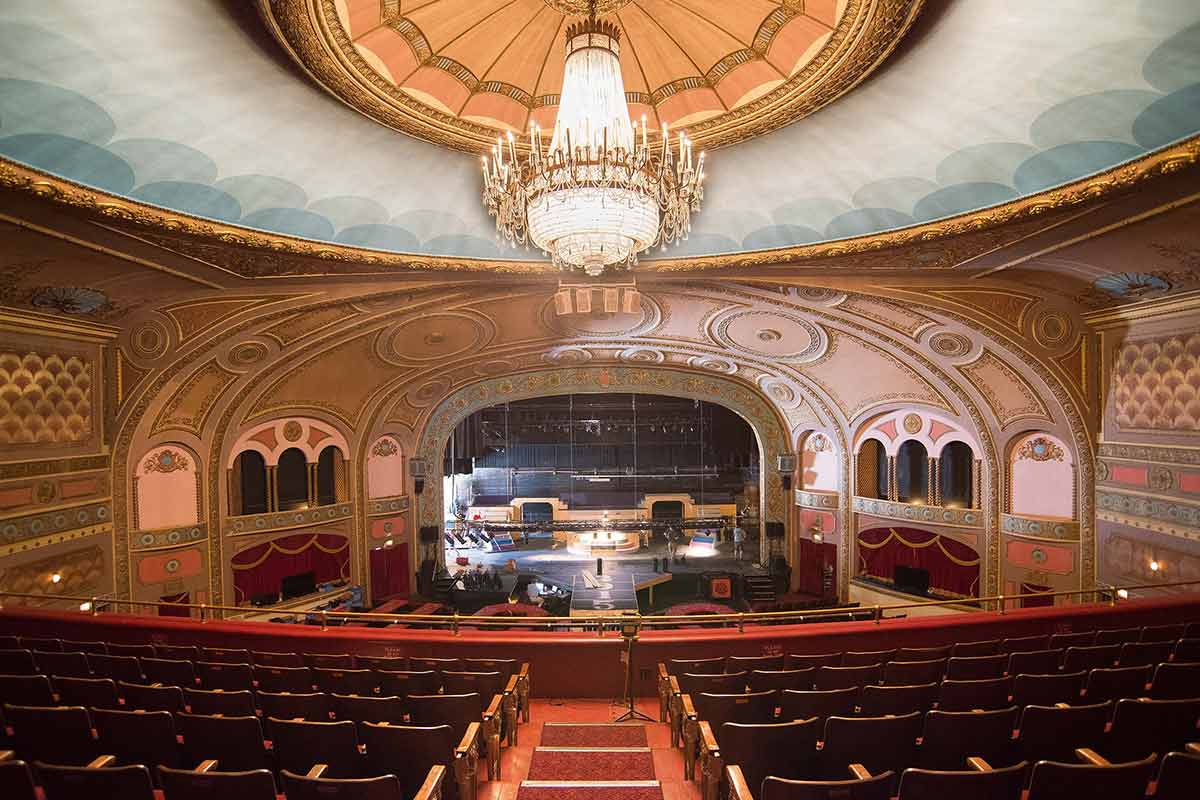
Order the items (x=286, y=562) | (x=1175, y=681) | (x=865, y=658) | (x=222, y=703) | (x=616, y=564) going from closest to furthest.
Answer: (x=222, y=703)
(x=1175, y=681)
(x=865, y=658)
(x=286, y=562)
(x=616, y=564)

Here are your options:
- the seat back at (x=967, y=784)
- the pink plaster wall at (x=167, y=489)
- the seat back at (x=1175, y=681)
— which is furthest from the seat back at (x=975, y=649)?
the pink plaster wall at (x=167, y=489)

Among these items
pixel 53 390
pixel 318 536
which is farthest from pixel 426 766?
pixel 318 536

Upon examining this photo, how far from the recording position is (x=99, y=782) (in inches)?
101

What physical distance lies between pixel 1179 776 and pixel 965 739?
98cm

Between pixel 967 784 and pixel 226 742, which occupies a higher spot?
pixel 967 784

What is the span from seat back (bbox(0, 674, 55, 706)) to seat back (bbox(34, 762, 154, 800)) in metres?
2.16

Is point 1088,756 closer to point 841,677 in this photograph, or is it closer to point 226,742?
point 841,677

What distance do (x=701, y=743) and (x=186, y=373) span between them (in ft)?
39.2

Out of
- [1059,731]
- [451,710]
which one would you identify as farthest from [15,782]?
[1059,731]

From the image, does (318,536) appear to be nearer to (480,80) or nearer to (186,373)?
(186,373)

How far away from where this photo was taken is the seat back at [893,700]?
404 centimetres

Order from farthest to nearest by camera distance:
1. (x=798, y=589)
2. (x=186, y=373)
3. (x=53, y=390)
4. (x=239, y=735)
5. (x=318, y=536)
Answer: (x=798, y=589), (x=318, y=536), (x=186, y=373), (x=53, y=390), (x=239, y=735)

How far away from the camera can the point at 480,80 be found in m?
6.21

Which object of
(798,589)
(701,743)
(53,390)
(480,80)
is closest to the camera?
(701,743)
